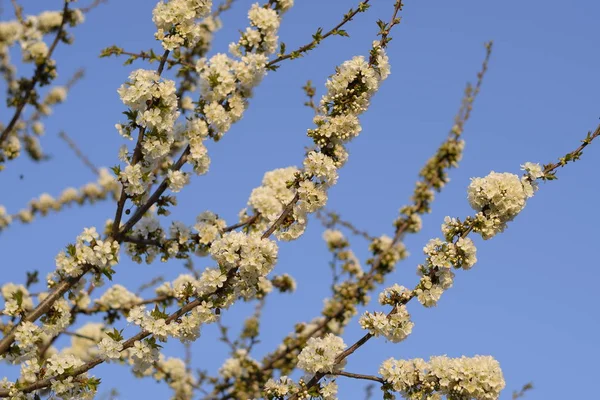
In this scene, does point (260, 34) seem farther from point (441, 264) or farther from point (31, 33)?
point (31, 33)

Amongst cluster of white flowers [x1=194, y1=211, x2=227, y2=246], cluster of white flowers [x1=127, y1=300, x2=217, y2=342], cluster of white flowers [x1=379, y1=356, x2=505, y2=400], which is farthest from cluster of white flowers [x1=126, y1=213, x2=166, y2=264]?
cluster of white flowers [x1=379, y1=356, x2=505, y2=400]

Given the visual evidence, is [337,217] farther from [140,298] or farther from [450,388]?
[450,388]

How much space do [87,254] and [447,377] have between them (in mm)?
3418

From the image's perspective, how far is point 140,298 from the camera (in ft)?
33.0

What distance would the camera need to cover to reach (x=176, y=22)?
691 cm

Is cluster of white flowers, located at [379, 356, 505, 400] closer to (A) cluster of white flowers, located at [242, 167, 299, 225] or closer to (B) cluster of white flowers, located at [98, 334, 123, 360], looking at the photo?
(B) cluster of white flowers, located at [98, 334, 123, 360]

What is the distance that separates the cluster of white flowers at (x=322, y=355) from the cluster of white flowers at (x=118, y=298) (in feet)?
13.4

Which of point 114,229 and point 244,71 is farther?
point 244,71

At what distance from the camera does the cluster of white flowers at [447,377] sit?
542 cm

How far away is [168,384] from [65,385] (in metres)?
6.14

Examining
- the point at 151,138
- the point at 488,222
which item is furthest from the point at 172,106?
the point at 488,222

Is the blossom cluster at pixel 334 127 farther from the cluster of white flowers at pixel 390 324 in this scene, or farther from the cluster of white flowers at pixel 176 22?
the cluster of white flowers at pixel 176 22

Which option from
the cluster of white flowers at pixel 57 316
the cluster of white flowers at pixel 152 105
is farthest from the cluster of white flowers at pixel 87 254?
the cluster of white flowers at pixel 152 105

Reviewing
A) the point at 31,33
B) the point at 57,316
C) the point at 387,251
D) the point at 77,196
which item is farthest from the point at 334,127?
the point at 77,196
